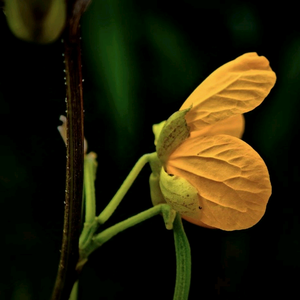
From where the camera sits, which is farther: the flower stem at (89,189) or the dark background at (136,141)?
the dark background at (136,141)

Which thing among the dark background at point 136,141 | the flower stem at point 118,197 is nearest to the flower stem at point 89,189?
the flower stem at point 118,197

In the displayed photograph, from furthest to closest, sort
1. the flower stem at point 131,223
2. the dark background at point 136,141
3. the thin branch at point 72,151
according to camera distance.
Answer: the dark background at point 136,141, the flower stem at point 131,223, the thin branch at point 72,151

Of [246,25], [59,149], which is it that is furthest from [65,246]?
[246,25]

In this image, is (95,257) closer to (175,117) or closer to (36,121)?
(36,121)

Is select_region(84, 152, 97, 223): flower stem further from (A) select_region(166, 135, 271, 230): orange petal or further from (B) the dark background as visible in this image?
(B) the dark background

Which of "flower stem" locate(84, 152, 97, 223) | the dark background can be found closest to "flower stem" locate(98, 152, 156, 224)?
"flower stem" locate(84, 152, 97, 223)

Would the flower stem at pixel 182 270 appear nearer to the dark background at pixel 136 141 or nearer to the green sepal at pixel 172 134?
the green sepal at pixel 172 134
